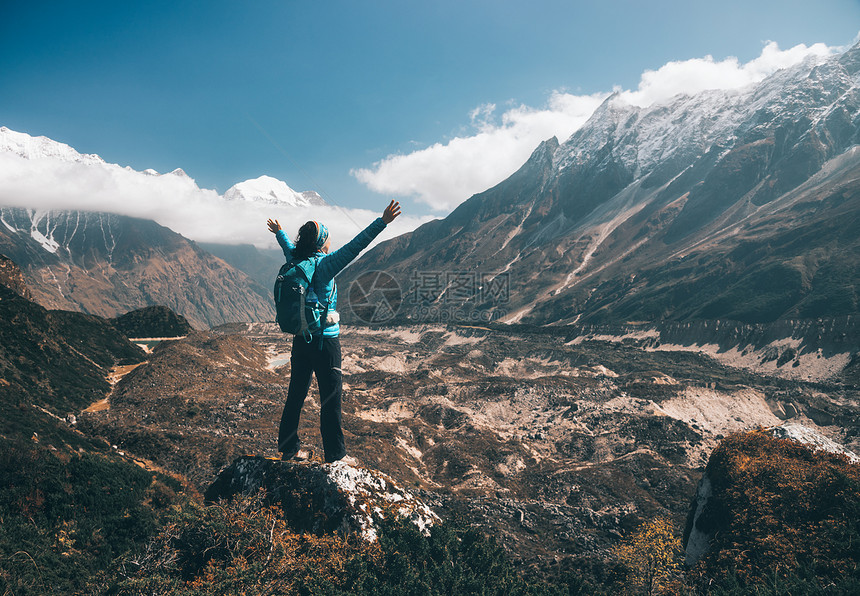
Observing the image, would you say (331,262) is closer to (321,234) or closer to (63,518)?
(321,234)

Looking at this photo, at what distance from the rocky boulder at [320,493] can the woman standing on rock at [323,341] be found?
38cm

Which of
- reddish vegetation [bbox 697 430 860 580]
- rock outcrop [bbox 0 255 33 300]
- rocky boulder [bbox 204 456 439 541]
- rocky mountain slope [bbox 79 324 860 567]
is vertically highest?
rock outcrop [bbox 0 255 33 300]

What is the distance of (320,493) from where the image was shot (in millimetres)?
9297

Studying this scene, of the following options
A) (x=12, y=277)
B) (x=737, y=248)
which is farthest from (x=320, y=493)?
(x=737, y=248)

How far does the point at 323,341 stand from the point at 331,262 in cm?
173

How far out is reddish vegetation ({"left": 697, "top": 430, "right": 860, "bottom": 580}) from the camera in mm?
9570

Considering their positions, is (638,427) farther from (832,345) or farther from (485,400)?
(832,345)

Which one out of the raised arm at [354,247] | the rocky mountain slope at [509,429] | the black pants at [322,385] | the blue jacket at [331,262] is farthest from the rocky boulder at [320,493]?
the rocky mountain slope at [509,429]

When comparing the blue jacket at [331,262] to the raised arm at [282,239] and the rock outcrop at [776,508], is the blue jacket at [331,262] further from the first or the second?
the rock outcrop at [776,508]

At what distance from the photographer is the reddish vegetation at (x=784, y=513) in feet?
31.4

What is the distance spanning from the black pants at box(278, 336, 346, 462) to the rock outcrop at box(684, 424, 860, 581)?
10.2 meters

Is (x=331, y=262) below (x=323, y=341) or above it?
above

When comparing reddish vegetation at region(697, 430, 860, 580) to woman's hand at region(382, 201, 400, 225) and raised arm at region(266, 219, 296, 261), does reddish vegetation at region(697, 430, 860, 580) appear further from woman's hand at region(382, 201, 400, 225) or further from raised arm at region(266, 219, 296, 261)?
raised arm at region(266, 219, 296, 261)


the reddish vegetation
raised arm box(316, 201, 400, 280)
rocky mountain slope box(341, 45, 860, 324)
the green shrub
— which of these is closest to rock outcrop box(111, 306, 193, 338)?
rocky mountain slope box(341, 45, 860, 324)
